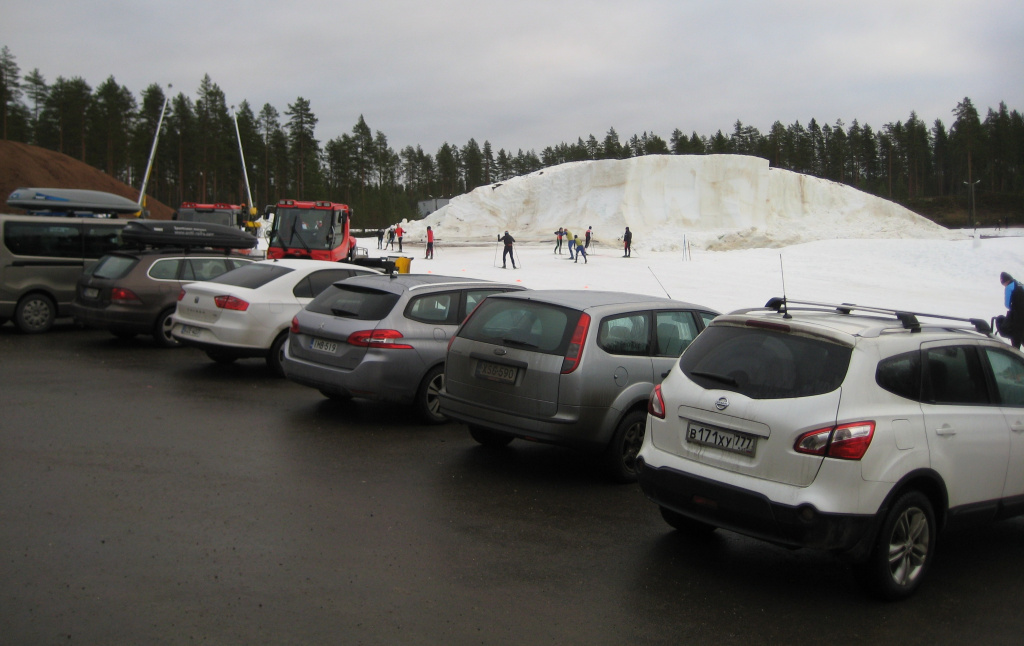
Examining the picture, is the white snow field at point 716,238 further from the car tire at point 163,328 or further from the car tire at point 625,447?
the car tire at point 625,447

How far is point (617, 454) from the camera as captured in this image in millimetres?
6785

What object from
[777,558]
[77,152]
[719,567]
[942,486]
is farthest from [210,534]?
[77,152]

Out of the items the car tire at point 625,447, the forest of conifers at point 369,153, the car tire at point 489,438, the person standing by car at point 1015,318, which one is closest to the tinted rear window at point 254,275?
the car tire at point 489,438

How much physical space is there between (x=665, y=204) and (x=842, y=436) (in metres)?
74.3

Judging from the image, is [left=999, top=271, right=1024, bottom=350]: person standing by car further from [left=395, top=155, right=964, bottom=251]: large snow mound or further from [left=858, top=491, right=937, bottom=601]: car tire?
[left=395, top=155, right=964, bottom=251]: large snow mound

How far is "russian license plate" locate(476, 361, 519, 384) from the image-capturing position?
6.75 m

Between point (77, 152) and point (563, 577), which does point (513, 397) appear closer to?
point (563, 577)

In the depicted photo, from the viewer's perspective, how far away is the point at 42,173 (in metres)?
68.1

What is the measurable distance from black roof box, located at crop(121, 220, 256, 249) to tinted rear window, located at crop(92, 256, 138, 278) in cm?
158

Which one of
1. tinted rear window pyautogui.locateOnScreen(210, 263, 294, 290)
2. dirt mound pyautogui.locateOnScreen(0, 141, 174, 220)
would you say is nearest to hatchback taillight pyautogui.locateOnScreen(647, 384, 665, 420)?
tinted rear window pyautogui.locateOnScreen(210, 263, 294, 290)

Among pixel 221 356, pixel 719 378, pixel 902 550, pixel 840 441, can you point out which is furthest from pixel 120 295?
pixel 902 550

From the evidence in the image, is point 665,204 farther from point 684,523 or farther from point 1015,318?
point 684,523

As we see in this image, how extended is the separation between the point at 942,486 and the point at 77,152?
98621 mm

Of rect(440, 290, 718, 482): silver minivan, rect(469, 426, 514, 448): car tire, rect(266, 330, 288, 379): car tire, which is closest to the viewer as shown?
rect(440, 290, 718, 482): silver minivan
